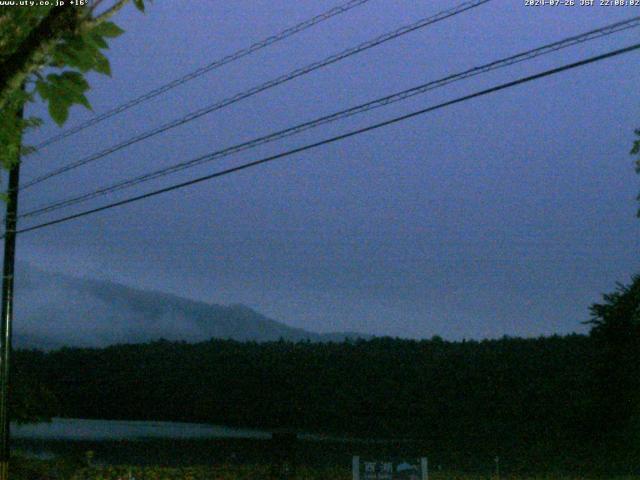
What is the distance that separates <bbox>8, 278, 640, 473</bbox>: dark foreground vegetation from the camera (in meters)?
26.0

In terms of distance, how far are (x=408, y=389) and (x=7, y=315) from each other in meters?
22.0

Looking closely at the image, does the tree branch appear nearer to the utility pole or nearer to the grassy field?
the grassy field

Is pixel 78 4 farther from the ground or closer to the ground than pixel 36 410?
farther from the ground

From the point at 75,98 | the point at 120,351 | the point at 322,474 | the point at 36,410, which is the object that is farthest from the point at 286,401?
the point at 75,98

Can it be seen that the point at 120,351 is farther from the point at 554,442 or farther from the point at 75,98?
the point at 75,98

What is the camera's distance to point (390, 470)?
36.0 feet

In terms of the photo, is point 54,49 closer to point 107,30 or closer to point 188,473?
point 107,30

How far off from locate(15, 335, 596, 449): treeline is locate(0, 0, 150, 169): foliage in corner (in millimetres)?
23854

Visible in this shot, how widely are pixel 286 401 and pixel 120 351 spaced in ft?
31.1

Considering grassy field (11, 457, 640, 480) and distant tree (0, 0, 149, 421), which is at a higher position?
distant tree (0, 0, 149, 421)

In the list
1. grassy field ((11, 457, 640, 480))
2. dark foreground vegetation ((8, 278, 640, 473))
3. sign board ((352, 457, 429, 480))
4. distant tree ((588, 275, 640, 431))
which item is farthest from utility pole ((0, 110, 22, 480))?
distant tree ((588, 275, 640, 431))

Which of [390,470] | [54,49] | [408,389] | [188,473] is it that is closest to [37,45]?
[54,49]

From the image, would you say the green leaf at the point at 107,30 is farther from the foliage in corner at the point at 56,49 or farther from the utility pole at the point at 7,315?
the utility pole at the point at 7,315

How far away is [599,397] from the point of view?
28906 millimetres
